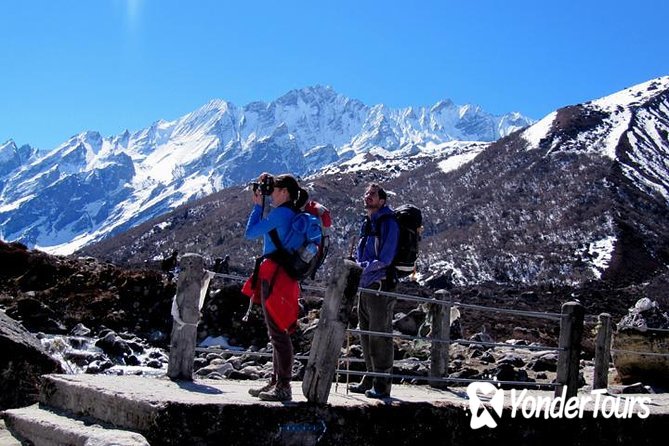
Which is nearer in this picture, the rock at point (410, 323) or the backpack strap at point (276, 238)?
the backpack strap at point (276, 238)

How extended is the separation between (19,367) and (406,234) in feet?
13.0

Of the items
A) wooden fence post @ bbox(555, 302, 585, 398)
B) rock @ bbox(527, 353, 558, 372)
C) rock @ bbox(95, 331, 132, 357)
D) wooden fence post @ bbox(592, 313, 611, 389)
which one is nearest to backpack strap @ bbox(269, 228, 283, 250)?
wooden fence post @ bbox(555, 302, 585, 398)

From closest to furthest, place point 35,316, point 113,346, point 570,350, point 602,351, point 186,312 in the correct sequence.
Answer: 1. point 186,312
2. point 570,350
3. point 602,351
4. point 113,346
5. point 35,316

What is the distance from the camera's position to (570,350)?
7105 mm

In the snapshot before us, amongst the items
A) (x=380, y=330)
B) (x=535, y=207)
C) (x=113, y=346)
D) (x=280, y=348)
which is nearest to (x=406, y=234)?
(x=380, y=330)

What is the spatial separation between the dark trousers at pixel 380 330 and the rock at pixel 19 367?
3283 mm

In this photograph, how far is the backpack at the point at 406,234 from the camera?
6.30 meters

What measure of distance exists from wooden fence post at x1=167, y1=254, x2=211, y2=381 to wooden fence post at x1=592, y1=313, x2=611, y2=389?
498cm

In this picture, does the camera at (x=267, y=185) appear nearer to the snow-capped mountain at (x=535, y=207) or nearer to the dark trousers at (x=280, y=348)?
the dark trousers at (x=280, y=348)

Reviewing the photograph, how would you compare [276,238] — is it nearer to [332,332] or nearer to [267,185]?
[267,185]

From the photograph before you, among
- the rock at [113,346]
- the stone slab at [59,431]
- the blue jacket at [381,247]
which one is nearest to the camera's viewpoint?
the stone slab at [59,431]

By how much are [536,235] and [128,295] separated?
6199 centimetres

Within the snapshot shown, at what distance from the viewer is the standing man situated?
6098 mm

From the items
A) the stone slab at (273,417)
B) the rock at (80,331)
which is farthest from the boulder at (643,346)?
the rock at (80,331)
